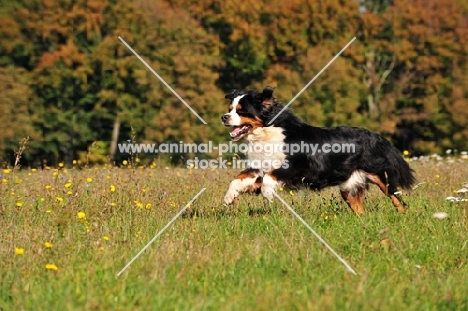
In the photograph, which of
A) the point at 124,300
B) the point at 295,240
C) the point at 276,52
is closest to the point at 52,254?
the point at 124,300

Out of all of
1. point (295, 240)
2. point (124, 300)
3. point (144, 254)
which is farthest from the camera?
point (295, 240)

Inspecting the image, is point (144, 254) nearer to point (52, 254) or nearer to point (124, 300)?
point (52, 254)

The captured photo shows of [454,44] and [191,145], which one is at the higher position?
[454,44]

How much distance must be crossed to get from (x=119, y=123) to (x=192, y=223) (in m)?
18.9

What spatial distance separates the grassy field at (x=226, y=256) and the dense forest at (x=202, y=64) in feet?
52.4

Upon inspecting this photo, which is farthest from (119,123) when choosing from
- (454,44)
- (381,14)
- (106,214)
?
(106,214)

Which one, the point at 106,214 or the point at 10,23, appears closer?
the point at 106,214

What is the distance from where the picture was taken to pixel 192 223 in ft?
22.5

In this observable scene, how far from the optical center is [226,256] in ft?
17.7

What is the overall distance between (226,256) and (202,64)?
19560mm

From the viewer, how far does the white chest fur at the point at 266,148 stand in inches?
328

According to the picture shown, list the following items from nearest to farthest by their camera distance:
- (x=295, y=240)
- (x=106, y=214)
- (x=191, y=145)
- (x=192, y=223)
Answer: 1. (x=295, y=240)
2. (x=192, y=223)
3. (x=106, y=214)
4. (x=191, y=145)

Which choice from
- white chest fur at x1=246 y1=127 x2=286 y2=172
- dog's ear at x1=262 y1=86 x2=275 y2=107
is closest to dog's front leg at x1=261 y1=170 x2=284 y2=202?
white chest fur at x1=246 y1=127 x2=286 y2=172

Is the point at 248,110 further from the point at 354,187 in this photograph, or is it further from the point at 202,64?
the point at 202,64
